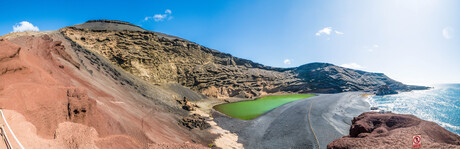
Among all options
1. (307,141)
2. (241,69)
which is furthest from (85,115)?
(241,69)

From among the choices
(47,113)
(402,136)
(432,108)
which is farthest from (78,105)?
(432,108)

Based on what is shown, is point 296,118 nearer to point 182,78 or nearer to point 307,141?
point 307,141

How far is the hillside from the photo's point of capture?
34281 mm

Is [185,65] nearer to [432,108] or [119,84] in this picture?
[119,84]

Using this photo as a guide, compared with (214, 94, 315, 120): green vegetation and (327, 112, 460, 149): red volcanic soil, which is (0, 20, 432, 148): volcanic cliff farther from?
(214, 94, 315, 120): green vegetation

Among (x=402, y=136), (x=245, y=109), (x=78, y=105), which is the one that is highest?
(x=78, y=105)

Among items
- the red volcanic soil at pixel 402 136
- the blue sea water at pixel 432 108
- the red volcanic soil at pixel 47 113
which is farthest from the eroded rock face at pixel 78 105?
the blue sea water at pixel 432 108

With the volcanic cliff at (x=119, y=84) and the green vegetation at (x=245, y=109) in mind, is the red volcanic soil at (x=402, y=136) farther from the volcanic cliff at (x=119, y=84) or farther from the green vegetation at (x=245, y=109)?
the green vegetation at (x=245, y=109)

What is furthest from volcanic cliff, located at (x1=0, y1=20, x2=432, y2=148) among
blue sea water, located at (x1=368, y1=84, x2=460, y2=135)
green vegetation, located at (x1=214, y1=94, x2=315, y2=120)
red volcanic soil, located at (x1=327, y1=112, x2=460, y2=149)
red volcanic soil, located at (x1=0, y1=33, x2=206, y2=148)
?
blue sea water, located at (x1=368, y1=84, x2=460, y2=135)

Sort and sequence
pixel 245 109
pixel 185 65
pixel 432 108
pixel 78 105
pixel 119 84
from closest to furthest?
pixel 78 105 < pixel 119 84 < pixel 245 109 < pixel 432 108 < pixel 185 65

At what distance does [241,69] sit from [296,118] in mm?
40189

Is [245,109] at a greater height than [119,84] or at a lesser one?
lesser

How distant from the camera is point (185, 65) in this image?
47.0m

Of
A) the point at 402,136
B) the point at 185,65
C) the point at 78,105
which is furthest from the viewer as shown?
the point at 185,65
